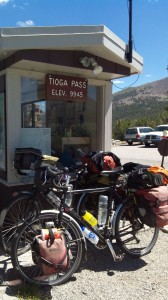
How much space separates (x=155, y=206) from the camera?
4.14m

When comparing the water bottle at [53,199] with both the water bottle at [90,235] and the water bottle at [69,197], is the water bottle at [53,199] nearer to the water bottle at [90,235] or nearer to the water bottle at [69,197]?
the water bottle at [69,197]

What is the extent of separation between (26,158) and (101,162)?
984 millimetres

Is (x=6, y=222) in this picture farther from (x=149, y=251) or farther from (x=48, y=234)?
(x=149, y=251)

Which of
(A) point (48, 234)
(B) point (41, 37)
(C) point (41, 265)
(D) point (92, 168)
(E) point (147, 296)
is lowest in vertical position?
(E) point (147, 296)

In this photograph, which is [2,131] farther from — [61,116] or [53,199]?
[53,199]

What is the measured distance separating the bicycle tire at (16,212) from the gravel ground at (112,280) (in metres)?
0.23

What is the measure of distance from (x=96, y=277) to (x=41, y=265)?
0.74 metres

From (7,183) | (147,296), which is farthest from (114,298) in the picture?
(7,183)

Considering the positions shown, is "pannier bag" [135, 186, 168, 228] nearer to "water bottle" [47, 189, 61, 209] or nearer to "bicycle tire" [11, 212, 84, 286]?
"bicycle tire" [11, 212, 84, 286]

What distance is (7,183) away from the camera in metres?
5.07

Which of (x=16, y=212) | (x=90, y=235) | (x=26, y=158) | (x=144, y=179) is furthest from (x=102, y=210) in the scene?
(x=26, y=158)

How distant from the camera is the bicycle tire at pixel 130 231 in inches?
170

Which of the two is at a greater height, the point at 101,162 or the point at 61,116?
the point at 61,116

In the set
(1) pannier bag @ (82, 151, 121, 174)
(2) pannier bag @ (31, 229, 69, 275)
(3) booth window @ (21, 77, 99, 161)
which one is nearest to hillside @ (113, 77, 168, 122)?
(3) booth window @ (21, 77, 99, 161)
